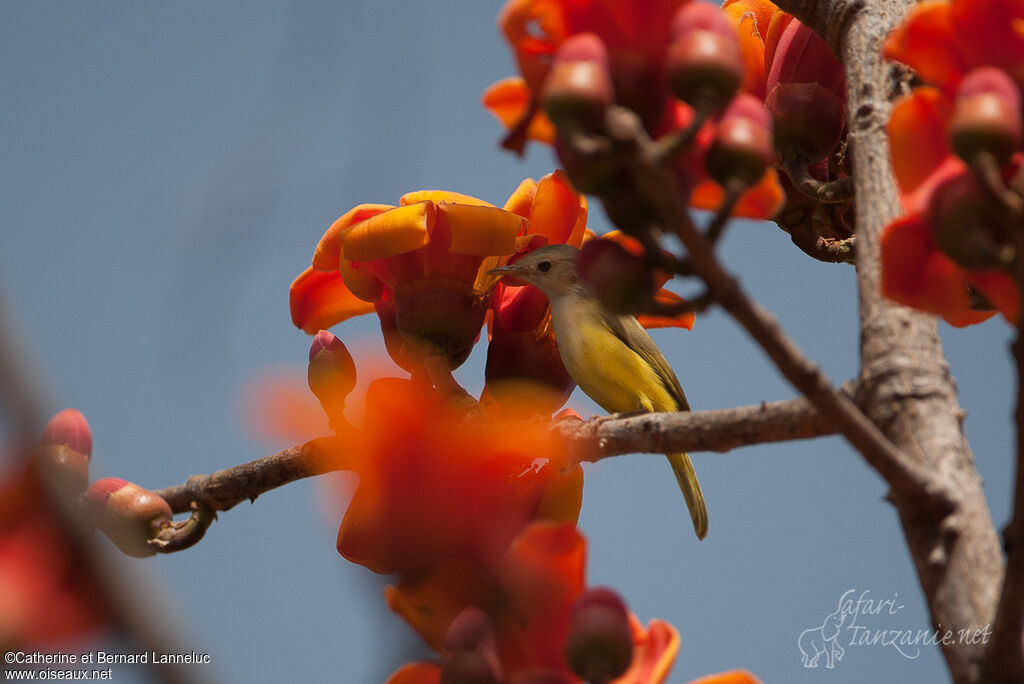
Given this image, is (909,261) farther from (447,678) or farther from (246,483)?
(246,483)

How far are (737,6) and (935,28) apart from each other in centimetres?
129

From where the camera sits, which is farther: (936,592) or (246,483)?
(246,483)

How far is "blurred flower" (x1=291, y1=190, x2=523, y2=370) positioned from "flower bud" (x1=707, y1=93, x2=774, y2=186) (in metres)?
1.05

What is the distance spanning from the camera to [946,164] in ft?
3.71

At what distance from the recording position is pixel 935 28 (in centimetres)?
118

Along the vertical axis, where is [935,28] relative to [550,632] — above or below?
above

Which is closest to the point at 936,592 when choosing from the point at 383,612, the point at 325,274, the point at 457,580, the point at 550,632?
the point at 550,632

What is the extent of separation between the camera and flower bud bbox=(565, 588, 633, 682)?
3.53ft

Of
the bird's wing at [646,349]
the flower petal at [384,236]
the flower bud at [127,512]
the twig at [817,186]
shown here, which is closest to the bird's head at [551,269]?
the bird's wing at [646,349]

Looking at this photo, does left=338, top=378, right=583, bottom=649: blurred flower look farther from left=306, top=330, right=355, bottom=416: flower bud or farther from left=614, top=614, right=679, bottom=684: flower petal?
left=306, top=330, right=355, bottom=416: flower bud

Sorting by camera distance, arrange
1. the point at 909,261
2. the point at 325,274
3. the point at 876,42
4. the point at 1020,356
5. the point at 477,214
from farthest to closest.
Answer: the point at 325,274
the point at 477,214
the point at 876,42
the point at 909,261
the point at 1020,356

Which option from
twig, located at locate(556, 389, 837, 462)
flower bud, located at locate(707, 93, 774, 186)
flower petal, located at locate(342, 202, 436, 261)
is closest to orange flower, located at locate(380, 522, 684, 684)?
twig, located at locate(556, 389, 837, 462)

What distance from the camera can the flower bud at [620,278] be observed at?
3.44 ft

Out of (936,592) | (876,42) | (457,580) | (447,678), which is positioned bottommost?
(447,678)
